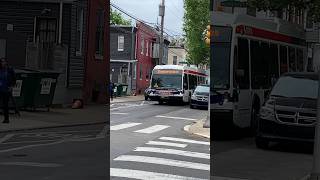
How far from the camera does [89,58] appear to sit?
5.07 ft

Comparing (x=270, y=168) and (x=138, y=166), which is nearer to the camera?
(x=138, y=166)

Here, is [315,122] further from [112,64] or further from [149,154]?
[112,64]

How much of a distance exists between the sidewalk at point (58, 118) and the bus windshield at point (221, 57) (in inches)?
14.4

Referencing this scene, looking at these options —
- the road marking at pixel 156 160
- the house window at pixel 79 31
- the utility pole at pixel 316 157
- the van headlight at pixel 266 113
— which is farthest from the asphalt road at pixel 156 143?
the utility pole at pixel 316 157

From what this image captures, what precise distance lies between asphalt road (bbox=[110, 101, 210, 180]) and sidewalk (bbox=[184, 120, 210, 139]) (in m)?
0.02

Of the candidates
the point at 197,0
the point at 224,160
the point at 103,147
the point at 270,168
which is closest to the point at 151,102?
the point at 103,147

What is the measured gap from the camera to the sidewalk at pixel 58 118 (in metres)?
1.59

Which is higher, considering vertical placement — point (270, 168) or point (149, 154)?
point (149, 154)

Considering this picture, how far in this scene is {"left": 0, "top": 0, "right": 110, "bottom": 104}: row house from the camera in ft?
4.81

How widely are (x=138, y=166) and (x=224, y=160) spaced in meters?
0.44

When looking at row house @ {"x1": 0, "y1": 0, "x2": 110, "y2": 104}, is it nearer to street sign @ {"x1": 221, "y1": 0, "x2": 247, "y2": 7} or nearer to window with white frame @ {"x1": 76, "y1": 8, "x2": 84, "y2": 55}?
window with white frame @ {"x1": 76, "y1": 8, "x2": 84, "y2": 55}

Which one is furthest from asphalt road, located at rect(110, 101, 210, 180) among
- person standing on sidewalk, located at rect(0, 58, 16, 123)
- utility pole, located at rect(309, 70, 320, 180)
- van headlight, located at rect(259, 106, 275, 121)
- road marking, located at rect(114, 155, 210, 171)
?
utility pole, located at rect(309, 70, 320, 180)

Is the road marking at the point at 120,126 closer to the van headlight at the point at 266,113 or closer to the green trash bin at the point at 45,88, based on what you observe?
the green trash bin at the point at 45,88

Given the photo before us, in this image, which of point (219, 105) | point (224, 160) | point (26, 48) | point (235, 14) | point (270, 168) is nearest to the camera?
point (26, 48)
